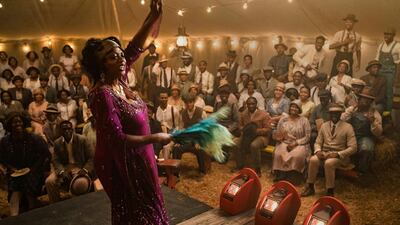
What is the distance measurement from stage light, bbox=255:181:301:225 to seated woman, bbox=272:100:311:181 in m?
2.55

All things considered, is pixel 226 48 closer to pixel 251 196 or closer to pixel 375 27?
pixel 375 27

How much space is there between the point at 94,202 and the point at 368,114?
4801 millimetres

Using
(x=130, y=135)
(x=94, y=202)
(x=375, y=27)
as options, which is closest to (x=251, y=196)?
(x=94, y=202)

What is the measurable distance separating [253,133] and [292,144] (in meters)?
0.97

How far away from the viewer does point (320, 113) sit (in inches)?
253

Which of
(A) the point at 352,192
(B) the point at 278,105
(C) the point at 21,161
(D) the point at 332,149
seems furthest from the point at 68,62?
(A) the point at 352,192

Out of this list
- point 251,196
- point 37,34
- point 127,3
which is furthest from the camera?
point 37,34

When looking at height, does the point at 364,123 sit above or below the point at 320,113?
below

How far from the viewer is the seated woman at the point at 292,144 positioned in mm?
6160

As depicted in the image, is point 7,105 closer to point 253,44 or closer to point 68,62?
point 68,62

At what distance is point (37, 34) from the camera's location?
32.1 feet

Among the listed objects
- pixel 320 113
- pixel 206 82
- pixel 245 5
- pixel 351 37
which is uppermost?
pixel 245 5

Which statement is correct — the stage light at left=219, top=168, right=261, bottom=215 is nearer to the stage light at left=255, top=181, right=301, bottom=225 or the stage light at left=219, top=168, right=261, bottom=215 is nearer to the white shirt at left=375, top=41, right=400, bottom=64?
the stage light at left=255, top=181, right=301, bottom=225

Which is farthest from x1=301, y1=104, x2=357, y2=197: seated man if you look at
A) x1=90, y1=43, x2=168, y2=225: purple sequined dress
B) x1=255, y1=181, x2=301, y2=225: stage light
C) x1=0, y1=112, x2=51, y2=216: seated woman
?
x1=0, y1=112, x2=51, y2=216: seated woman
